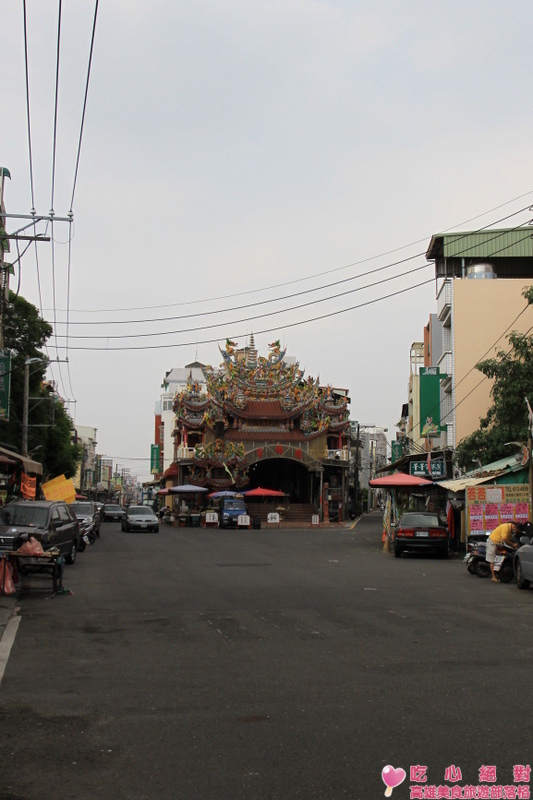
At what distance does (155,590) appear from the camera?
15469 millimetres

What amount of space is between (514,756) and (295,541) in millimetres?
29012

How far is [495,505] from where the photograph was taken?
23.0m

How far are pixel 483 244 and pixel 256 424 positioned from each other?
79.3 feet

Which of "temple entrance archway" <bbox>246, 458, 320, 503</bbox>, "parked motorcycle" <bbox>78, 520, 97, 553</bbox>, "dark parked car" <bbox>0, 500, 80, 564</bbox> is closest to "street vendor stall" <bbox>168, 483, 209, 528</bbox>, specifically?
"temple entrance archway" <bbox>246, 458, 320, 503</bbox>

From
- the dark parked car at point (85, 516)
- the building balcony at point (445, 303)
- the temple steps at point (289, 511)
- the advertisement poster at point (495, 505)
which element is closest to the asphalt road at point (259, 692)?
the advertisement poster at point (495, 505)

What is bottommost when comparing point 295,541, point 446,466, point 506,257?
point 295,541

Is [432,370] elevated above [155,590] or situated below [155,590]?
above

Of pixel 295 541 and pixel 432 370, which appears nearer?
pixel 295 541

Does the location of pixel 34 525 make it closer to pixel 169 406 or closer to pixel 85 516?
pixel 85 516

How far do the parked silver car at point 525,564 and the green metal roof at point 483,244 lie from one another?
28464 millimetres

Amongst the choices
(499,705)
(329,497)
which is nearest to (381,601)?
(499,705)

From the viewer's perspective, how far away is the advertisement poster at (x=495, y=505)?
22984mm

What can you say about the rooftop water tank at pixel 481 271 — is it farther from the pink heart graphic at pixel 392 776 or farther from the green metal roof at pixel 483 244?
the pink heart graphic at pixel 392 776

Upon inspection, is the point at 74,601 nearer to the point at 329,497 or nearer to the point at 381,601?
the point at 381,601
